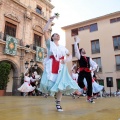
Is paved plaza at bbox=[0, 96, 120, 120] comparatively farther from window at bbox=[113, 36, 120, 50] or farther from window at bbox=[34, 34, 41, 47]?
window at bbox=[113, 36, 120, 50]

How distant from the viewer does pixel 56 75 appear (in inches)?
145

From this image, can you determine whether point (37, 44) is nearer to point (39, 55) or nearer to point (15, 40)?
point (39, 55)

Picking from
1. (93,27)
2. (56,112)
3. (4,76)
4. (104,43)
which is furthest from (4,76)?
(93,27)

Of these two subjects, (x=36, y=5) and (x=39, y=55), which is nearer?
(x=39, y=55)

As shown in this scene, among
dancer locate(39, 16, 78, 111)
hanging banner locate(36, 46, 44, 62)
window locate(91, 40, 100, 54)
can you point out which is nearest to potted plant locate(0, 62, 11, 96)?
hanging banner locate(36, 46, 44, 62)

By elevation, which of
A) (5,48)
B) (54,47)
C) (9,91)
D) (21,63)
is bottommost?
(9,91)

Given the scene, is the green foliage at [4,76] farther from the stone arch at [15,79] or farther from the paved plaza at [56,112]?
the paved plaza at [56,112]

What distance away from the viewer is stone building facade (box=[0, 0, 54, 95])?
16.0 metres

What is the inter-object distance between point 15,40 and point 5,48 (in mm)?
1297

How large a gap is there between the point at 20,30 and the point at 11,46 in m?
3.01

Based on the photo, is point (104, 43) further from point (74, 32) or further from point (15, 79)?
point (15, 79)

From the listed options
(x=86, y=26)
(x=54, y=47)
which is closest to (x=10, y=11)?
(x=86, y=26)

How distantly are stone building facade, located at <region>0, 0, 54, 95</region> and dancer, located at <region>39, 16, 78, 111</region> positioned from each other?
39.1 feet

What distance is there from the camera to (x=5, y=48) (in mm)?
14969
